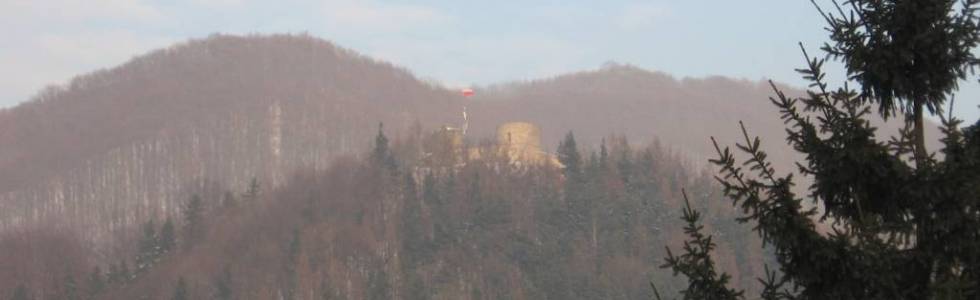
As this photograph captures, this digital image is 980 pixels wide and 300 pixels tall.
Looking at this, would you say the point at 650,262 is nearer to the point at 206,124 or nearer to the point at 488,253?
the point at 488,253

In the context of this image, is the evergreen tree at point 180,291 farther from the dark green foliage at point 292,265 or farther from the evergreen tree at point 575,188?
the evergreen tree at point 575,188

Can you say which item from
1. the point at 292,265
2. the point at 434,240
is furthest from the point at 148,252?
the point at 434,240

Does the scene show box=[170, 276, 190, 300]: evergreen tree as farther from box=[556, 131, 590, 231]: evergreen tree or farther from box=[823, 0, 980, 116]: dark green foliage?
box=[823, 0, 980, 116]: dark green foliage

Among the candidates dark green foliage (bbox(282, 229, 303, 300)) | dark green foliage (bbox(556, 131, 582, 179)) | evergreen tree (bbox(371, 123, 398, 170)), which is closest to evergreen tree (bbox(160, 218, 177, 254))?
dark green foliage (bbox(282, 229, 303, 300))

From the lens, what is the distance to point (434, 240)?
114 meters

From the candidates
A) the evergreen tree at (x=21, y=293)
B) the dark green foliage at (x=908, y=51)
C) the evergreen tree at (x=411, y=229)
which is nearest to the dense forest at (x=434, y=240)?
the evergreen tree at (x=411, y=229)

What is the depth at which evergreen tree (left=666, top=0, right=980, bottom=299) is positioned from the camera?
8602 mm

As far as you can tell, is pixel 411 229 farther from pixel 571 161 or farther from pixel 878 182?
pixel 878 182

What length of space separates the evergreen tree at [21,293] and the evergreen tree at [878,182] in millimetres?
103506

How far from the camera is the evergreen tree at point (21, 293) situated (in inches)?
4230

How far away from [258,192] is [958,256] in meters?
137

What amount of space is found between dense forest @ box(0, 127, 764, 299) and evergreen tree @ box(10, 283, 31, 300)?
388 mm

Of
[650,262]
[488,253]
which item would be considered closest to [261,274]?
[488,253]

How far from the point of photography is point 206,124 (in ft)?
649
